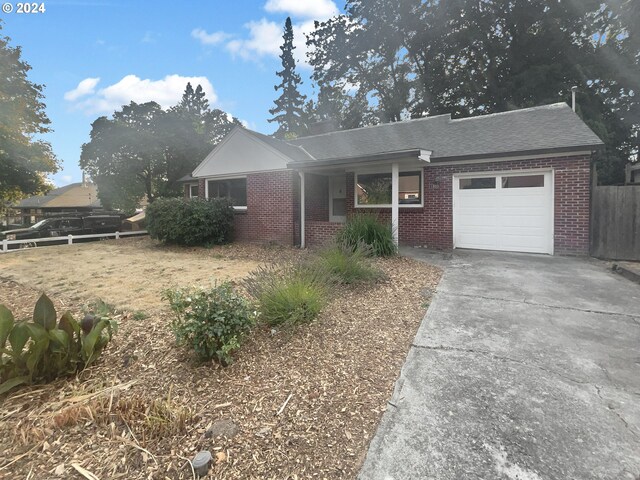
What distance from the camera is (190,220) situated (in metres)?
10.9

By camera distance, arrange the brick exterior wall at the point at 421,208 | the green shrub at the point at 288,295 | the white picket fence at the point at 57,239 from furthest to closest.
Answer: the white picket fence at the point at 57,239 → the brick exterior wall at the point at 421,208 → the green shrub at the point at 288,295

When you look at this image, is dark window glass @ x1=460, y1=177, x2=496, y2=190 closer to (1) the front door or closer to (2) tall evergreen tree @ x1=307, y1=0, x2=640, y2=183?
(1) the front door

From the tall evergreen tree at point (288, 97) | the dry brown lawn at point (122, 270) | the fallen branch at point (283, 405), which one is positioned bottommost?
the fallen branch at point (283, 405)

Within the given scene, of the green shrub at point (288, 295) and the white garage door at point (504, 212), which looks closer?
the green shrub at point (288, 295)

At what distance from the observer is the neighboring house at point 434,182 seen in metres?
8.28

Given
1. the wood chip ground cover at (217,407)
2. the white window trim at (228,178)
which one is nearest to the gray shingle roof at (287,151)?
the white window trim at (228,178)

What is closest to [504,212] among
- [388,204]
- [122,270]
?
[388,204]

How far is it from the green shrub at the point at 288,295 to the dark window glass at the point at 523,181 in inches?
272

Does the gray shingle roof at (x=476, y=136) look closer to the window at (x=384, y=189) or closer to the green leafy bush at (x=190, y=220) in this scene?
the window at (x=384, y=189)

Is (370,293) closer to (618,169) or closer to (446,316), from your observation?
(446,316)

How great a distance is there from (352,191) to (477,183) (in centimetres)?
386

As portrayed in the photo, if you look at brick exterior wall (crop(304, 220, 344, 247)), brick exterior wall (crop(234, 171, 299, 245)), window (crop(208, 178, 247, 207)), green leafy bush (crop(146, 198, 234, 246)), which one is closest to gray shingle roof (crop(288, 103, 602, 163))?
brick exterior wall (crop(234, 171, 299, 245))

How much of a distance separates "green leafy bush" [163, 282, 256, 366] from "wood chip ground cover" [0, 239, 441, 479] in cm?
15

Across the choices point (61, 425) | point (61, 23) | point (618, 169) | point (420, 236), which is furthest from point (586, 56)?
point (61, 425)
